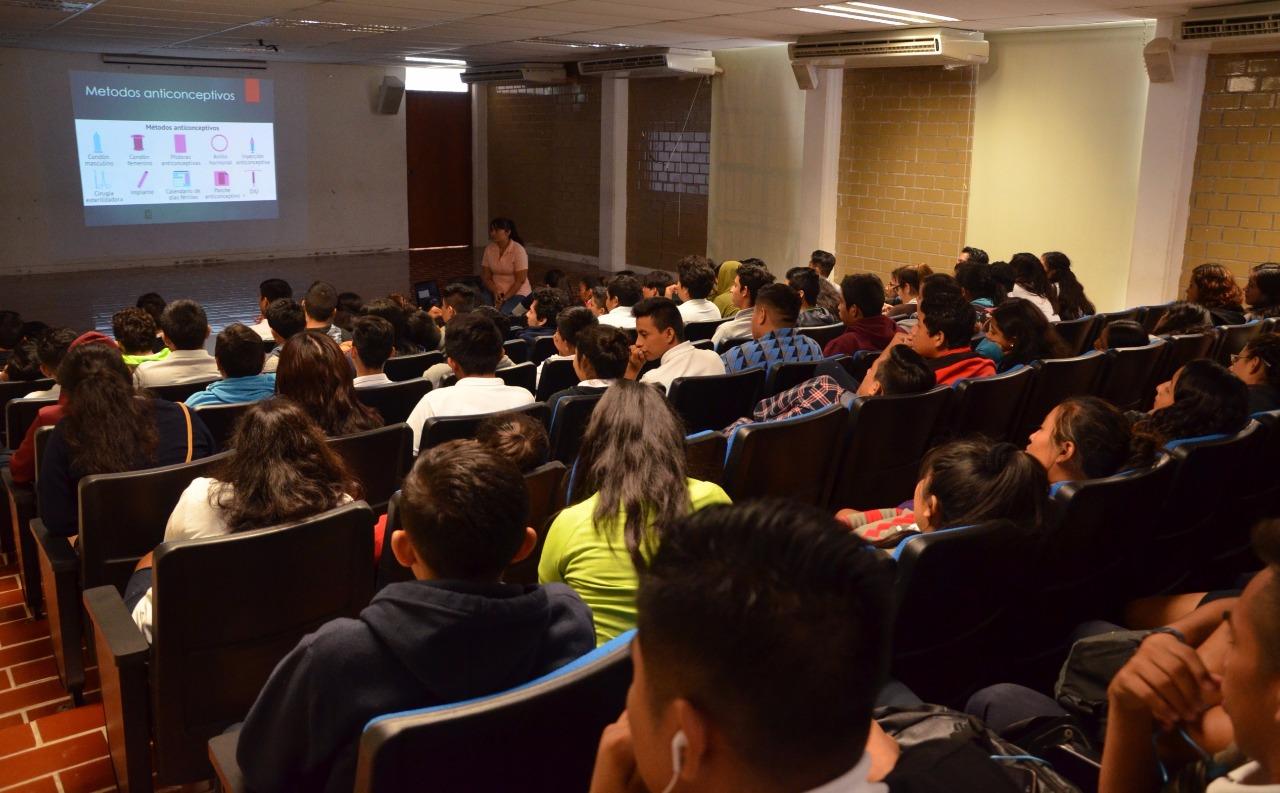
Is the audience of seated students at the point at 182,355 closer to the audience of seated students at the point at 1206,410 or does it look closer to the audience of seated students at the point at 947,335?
the audience of seated students at the point at 947,335

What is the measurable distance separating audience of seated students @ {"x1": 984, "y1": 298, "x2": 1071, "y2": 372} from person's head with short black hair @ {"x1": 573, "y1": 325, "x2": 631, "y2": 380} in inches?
73.1

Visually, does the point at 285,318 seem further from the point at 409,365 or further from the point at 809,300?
the point at 809,300

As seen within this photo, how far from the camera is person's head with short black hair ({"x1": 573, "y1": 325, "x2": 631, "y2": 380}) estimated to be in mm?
3834

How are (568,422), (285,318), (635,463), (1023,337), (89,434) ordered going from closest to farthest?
1. (635,463)
2. (89,434)
3. (568,422)
4. (1023,337)
5. (285,318)

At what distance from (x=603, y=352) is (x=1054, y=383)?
197 cm

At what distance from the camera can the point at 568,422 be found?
3.62 meters

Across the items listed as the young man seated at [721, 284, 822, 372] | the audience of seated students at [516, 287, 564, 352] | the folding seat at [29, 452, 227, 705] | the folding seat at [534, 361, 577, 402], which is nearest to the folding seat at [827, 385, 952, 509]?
A: the young man seated at [721, 284, 822, 372]

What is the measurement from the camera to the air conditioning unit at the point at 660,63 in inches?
449

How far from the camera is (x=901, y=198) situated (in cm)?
995

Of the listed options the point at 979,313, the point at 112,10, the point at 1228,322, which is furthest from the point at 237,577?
the point at 112,10

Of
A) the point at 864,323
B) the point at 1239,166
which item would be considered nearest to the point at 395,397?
the point at 864,323

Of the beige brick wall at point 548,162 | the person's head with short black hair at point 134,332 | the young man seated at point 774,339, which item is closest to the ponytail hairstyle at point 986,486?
→ the young man seated at point 774,339

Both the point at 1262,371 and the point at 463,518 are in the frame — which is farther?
the point at 1262,371

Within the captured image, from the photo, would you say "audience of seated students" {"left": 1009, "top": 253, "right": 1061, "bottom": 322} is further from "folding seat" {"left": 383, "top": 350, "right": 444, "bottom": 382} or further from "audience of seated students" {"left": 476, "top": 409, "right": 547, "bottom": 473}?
"audience of seated students" {"left": 476, "top": 409, "right": 547, "bottom": 473}
